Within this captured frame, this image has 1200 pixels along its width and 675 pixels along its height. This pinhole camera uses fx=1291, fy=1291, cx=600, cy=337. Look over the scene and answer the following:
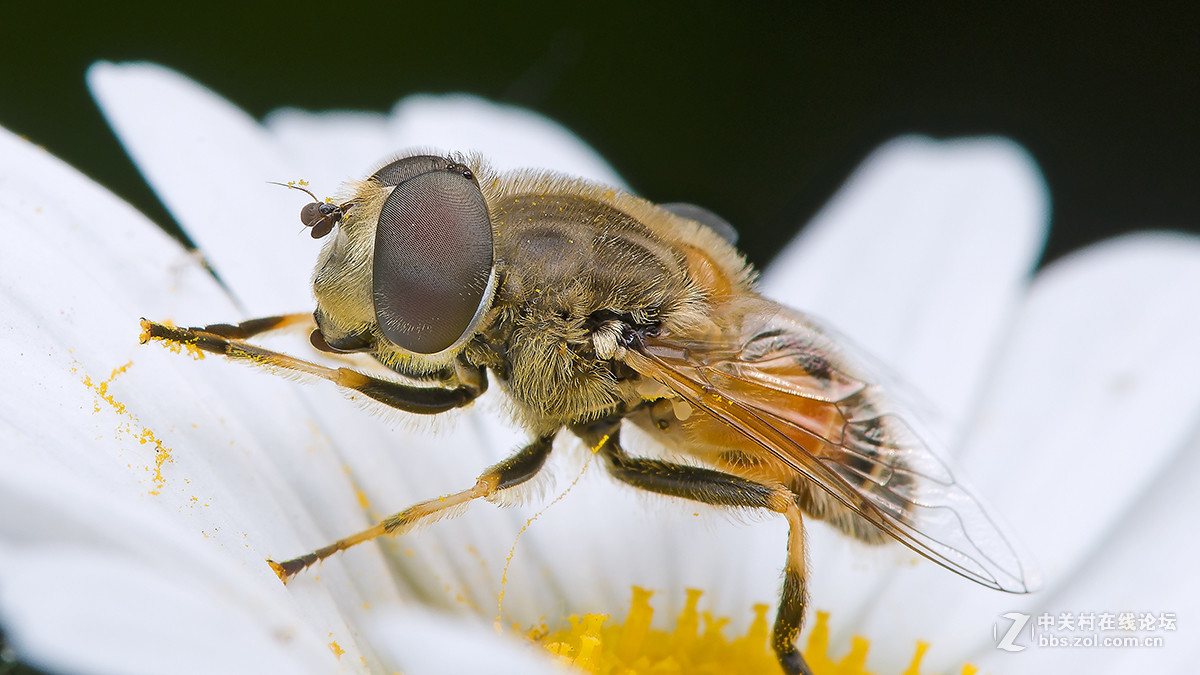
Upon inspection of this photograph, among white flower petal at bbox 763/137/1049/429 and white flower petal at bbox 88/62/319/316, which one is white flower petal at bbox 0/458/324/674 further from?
white flower petal at bbox 763/137/1049/429

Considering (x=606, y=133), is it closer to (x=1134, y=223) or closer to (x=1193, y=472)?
(x=1134, y=223)

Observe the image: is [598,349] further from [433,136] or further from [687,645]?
[433,136]

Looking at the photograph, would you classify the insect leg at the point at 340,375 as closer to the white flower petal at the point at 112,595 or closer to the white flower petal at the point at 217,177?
the white flower petal at the point at 217,177

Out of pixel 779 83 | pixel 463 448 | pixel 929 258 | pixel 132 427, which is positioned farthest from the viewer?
pixel 779 83

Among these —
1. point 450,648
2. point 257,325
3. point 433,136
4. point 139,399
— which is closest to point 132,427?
point 139,399

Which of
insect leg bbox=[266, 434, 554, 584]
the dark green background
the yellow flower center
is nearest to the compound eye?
insect leg bbox=[266, 434, 554, 584]

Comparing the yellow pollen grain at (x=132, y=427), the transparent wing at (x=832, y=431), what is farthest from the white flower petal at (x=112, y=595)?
the transparent wing at (x=832, y=431)

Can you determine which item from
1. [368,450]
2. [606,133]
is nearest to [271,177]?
[368,450]
